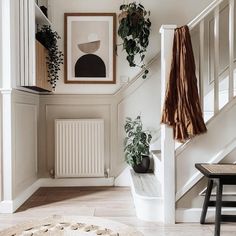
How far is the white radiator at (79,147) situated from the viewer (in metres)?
3.50

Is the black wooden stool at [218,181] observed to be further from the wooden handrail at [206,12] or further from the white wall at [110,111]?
the white wall at [110,111]

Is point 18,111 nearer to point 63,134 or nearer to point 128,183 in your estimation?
point 63,134

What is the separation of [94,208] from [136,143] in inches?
34.9

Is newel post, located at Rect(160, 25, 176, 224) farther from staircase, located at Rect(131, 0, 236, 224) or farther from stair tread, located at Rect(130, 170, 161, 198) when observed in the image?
stair tread, located at Rect(130, 170, 161, 198)

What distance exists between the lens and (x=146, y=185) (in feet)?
9.23

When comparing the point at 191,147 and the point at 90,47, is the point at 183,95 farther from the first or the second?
the point at 90,47

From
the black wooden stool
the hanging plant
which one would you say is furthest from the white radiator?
the black wooden stool

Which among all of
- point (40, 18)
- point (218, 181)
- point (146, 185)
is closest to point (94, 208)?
point (146, 185)

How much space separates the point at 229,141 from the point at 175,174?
1.71 ft

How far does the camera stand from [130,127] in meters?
3.41

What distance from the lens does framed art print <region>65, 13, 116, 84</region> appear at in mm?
3588

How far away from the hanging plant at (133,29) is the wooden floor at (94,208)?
1479mm

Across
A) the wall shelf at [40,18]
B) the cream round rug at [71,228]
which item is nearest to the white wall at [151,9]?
the wall shelf at [40,18]

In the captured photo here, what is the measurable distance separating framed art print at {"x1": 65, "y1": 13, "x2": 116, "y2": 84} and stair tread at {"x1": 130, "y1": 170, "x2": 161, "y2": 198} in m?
1.24
